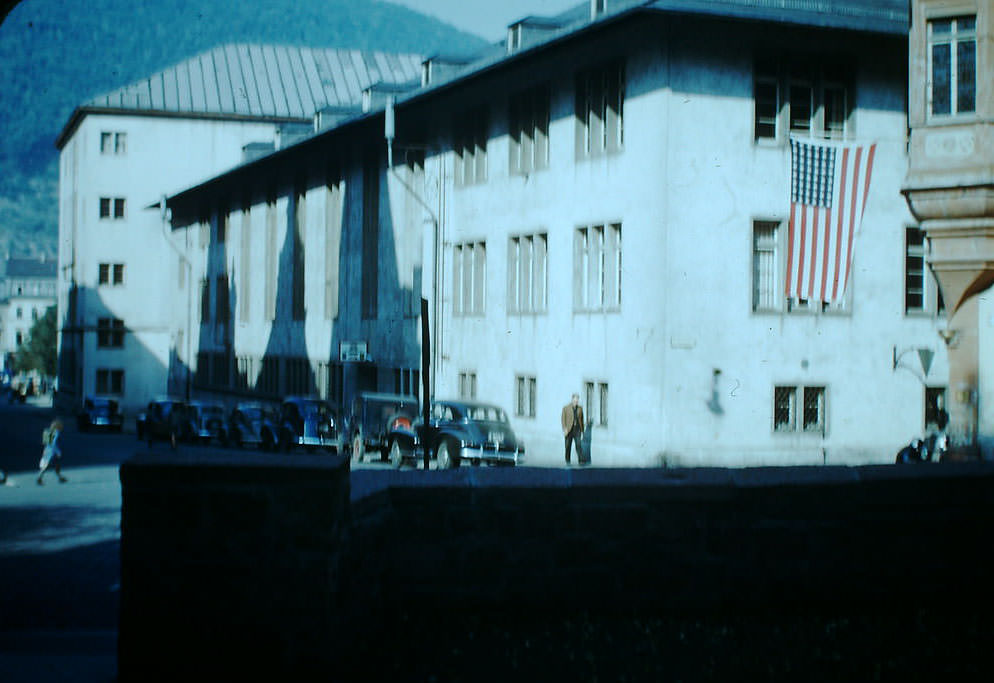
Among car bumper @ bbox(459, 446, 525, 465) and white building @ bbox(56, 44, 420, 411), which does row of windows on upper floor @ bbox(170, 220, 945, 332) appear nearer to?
car bumper @ bbox(459, 446, 525, 465)

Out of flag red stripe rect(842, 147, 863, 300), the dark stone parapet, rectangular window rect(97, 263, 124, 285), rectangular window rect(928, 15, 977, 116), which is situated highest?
rectangular window rect(97, 263, 124, 285)

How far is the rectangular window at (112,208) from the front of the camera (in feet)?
278

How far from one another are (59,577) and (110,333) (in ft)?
245

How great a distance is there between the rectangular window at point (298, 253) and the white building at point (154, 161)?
2146 cm

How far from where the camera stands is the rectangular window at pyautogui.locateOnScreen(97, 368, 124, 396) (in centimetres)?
Result: 8456

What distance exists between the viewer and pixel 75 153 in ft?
293

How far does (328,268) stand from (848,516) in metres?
45.8

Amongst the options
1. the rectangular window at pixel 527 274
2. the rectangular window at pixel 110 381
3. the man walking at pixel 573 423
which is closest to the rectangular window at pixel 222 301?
the rectangular window at pixel 110 381

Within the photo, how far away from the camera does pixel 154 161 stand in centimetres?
8312

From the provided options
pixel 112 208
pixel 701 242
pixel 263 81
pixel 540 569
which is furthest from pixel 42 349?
pixel 540 569

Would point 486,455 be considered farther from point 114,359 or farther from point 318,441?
point 114,359

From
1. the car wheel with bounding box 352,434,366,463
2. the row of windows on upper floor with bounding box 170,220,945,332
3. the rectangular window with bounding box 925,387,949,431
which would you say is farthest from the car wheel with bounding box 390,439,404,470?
the rectangular window with bounding box 925,387,949,431

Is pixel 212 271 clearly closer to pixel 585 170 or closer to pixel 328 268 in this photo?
pixel 328 268

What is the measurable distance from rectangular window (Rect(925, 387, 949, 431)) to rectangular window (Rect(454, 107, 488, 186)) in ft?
48.4
